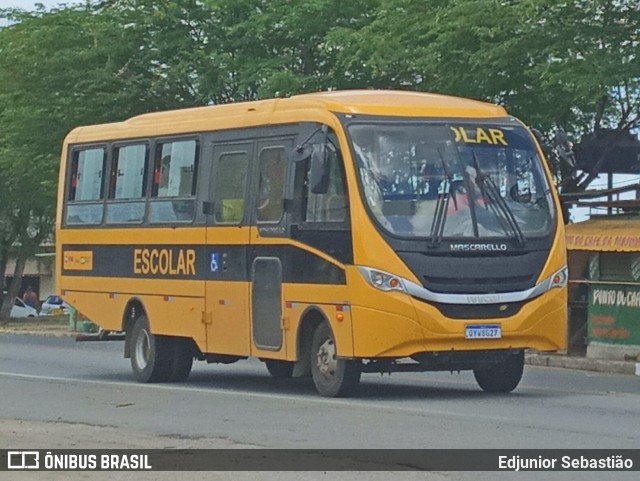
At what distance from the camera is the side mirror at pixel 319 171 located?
54.6ft

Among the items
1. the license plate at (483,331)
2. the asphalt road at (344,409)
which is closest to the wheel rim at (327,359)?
the asphalt road at (344,409)

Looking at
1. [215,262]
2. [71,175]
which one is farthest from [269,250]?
[71,175]

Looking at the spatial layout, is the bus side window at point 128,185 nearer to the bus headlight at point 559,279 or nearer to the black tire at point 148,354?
the black tire at point 148,354

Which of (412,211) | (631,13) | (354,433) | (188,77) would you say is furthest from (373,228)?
(188,77)

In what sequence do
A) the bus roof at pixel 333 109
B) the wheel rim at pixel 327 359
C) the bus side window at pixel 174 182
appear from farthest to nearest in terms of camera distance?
the bus side window at pixel 174 182 < the bus roof at pixel 333 109 < the wheel rim at pixel 327 359

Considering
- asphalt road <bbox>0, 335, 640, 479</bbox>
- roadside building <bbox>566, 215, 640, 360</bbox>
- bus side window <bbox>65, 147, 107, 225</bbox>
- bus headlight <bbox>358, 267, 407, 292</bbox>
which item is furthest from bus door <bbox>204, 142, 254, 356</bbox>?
roadside building <bbox>566, 215, 640, 360</bbox>

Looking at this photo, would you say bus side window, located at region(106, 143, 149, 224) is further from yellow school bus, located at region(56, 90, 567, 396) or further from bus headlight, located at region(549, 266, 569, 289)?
bus headlight, located at region(549, 266, 569, 289)

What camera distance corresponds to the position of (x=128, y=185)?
2097cm

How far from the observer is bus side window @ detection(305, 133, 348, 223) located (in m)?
16.6

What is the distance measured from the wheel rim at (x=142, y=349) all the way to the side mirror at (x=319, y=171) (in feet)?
15.1

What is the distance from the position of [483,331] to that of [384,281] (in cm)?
119

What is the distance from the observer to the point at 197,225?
1922cm

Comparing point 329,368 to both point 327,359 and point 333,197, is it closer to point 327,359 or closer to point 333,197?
point 327,359

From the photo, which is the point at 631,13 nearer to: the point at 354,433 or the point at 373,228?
the point at 373,228
